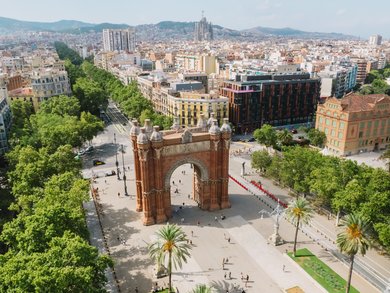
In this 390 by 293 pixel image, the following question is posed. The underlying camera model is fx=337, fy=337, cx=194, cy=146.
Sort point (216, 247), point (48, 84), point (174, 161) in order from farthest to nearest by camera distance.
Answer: point (48, 84)
point (174, 161)
point (216, 247)

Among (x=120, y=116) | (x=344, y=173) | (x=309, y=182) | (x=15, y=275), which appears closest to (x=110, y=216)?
(x=15, y=275)

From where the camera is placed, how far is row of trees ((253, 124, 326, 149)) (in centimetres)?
9431

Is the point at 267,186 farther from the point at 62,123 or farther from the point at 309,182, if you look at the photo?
the point at 62,123

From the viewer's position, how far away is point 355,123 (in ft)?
305

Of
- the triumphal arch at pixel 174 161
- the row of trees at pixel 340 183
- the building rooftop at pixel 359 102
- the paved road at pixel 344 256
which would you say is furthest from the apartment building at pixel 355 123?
the triumphal arch at pixel 174 161

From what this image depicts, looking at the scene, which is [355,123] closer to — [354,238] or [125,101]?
[354,238]

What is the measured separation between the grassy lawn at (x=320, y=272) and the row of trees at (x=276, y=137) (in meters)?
47.2

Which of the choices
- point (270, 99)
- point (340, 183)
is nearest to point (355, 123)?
point (270, 99)

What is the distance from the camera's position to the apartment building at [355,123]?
9312 centimetres

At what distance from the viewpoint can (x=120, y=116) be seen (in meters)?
145

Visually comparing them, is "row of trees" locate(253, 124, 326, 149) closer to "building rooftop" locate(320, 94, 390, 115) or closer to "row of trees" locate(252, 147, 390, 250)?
"building rooftop" locate(320, 94, 390, 115)

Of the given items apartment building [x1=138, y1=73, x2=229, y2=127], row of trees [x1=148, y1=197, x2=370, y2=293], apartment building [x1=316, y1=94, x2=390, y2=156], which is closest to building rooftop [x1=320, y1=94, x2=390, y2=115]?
apartment building [x1=316, y1=94, x2=390, y2=156]

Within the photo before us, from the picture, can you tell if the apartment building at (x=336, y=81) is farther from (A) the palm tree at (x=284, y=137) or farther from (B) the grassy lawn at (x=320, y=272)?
(B) the grassy lawn at (x=320, y=272)

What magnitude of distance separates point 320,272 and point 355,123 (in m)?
59.5
